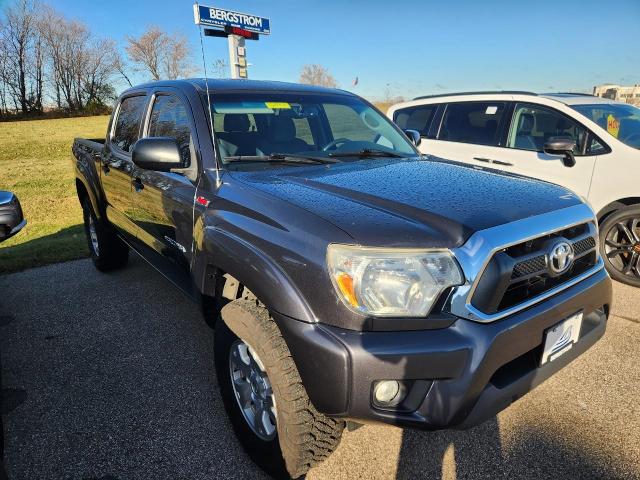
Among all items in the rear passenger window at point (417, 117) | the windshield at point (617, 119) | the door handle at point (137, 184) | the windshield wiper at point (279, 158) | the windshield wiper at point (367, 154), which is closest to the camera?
the windshield wiper at point (279, 158)

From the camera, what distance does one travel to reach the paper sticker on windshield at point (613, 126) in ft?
14.8

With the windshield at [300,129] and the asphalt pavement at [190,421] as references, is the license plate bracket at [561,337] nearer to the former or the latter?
the asphalt pavement at [190,421]

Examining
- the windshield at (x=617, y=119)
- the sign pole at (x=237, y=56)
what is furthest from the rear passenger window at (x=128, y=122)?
the sign pole at (x=237, y=56)

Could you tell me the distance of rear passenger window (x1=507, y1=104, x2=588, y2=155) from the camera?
4.63m

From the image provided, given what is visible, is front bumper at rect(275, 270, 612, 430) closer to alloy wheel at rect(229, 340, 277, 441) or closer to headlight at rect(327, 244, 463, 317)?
headlight at rect(327, 244, 463, 317)

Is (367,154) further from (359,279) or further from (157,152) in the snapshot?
(359,279)

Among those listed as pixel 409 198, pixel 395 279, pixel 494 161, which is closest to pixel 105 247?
pixel 409 198

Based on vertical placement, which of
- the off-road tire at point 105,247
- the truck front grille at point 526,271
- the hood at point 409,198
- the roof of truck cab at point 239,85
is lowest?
the off-road tire at point 105,247

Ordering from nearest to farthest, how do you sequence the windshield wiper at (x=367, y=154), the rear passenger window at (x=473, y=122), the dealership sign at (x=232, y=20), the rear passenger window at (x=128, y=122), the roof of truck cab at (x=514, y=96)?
the windshield wiper at (x=367, y=154) → the rear passenger window at (x=128, y=122) → the roof of truck cab at (x=514, y=96) → the rear passenger window at (x=473, y=122) → the dealership sign at (x=232, y=20)

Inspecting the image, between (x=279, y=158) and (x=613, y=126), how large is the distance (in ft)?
12.8

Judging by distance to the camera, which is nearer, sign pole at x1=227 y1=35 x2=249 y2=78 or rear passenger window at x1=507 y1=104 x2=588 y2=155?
rear passenger window at x1=507 y1=104 x2=588 y2=155

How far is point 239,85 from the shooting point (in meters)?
2.98

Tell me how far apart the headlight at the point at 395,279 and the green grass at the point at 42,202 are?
492 centimetres

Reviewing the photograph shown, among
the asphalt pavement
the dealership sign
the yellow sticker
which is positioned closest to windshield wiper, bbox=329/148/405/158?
the yellow sticker
